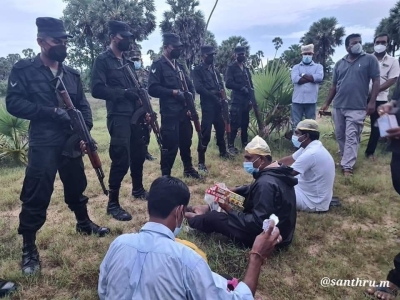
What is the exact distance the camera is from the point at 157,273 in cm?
138

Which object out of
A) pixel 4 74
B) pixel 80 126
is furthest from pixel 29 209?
pixel 4 74

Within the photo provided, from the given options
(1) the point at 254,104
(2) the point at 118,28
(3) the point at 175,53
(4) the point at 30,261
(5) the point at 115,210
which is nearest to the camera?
(4) the point at 30,261

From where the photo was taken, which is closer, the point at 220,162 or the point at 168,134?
the point at 168,134

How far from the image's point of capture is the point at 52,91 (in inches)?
116

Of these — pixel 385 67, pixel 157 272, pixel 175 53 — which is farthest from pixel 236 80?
pixel 157 272

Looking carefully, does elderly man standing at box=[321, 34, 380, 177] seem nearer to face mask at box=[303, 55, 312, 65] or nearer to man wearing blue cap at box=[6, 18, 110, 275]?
face mask at box=[303, 55, 312, 65]

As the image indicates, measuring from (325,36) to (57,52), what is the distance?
31829 mm

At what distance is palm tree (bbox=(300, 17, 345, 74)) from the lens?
30.5 metres

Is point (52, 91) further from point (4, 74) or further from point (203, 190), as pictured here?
point (4, 74)

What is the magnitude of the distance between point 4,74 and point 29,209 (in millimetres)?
52614

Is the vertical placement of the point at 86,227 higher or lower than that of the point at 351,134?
lower

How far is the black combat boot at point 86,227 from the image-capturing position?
11.5 feet

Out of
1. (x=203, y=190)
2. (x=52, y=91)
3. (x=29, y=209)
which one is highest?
(x=52, y=91)

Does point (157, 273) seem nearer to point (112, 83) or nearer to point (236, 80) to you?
point (112, 83)
